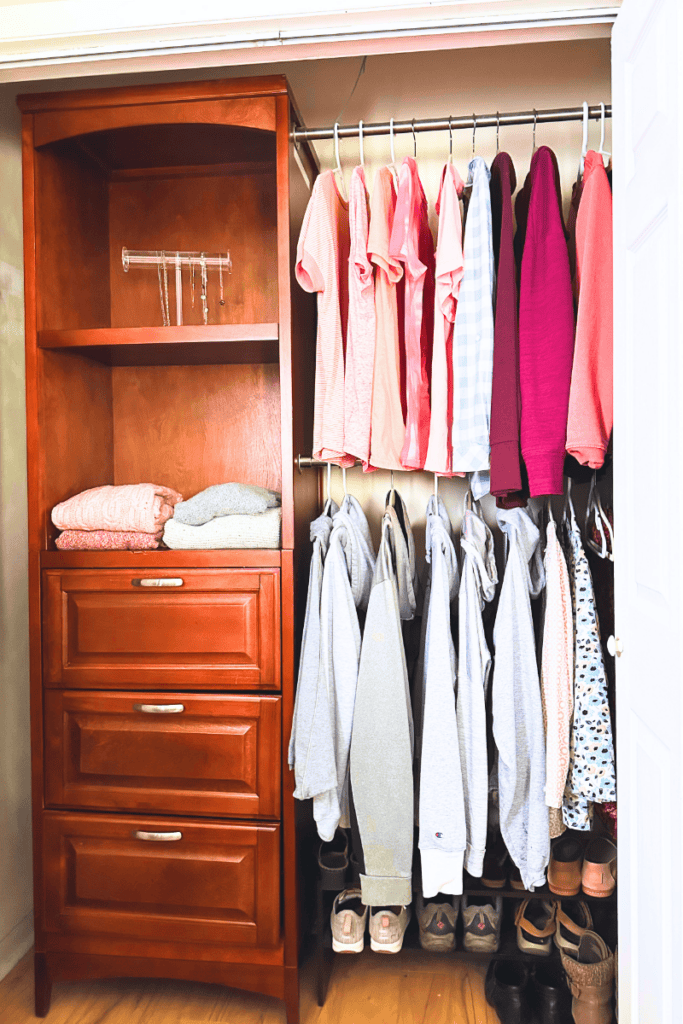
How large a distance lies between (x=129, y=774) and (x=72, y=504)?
0.66m

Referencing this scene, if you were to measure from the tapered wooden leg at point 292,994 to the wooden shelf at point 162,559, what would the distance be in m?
0.93

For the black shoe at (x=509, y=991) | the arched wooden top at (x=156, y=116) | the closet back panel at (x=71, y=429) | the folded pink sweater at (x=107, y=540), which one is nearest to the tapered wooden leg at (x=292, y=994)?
the black shoe at (x=509, y=991)

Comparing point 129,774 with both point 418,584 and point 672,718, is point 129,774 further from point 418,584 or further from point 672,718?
point 672,718

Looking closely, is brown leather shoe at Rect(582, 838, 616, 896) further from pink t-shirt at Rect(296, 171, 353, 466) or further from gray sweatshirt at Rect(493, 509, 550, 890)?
pink t-shirt at Rect(296, 171, 353, 466)

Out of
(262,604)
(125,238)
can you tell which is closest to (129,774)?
(262,604)

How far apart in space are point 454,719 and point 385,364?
823mm

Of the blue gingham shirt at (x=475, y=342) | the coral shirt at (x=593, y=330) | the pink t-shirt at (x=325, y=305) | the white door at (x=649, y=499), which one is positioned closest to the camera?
the white door at (x=649, y=499)

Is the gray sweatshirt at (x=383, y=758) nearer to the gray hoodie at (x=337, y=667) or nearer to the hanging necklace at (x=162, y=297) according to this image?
the gray hoodie at (x=337, y=667)

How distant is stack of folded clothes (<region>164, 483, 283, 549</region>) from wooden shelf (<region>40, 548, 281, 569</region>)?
3 centimetres

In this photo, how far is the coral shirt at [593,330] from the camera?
4.86 feet

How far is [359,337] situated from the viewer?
1.70 metres

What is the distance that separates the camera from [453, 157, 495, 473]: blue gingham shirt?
5.19ft

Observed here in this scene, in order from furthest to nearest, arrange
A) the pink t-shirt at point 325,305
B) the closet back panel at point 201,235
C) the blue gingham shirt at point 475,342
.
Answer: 1. the closet back panel at point 201,235
2. the pink t-shirt at point 325,305
3. the blue gingham shirt at point 475,342


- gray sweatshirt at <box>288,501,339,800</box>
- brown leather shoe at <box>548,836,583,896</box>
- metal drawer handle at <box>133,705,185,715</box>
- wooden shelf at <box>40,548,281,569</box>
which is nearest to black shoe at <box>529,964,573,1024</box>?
brown leather shoe at <box>548,836,583,896</box>
